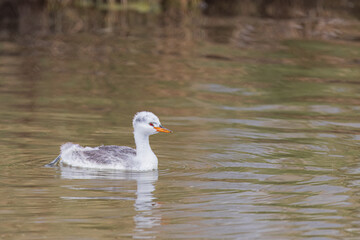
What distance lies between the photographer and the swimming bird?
10203mm

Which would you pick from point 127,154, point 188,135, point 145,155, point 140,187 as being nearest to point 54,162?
point 127,154

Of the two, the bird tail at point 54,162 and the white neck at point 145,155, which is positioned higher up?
the white neck at point 145,155

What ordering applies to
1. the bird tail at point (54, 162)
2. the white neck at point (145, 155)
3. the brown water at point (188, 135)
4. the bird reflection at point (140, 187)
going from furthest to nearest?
the bird tail at point (54, 162) → the white neck at point (145, 155) → the brown water at point (188, 135) → the bird reflection at point (140, 187)

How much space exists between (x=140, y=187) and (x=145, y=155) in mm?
723

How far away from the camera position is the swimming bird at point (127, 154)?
10.2 meters

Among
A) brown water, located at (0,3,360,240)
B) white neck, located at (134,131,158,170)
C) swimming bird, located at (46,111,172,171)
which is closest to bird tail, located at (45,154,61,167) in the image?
swimming bird, located at (46,111,172,171)

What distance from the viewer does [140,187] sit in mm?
9562

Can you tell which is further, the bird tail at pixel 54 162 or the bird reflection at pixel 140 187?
the bird tail at pixel 54 162

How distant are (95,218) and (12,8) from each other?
19.6 meters

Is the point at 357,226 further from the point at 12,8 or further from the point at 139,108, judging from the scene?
the point at 12,8

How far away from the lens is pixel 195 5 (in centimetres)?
2839

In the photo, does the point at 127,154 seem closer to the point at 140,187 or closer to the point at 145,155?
the point at 145,155

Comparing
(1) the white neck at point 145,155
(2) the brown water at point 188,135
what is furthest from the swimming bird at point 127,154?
(2) the brown water at point 188,135

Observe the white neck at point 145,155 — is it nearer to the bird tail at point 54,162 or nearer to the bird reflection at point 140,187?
the bird reflection at point 140,187
